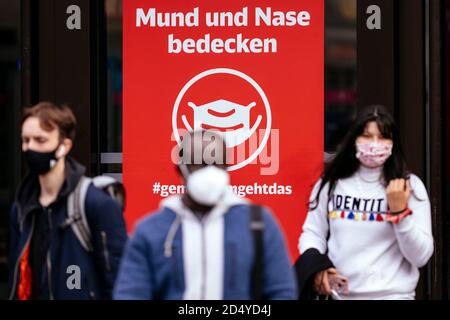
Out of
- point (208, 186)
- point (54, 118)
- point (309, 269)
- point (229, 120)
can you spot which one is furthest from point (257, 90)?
point (208, 186)

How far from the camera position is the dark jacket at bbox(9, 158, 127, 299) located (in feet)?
13.0

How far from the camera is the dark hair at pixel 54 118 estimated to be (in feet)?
13.3

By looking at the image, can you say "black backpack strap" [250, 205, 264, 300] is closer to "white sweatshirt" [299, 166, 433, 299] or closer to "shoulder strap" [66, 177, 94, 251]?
"shoulder strap" [66, 177, 94, 251]

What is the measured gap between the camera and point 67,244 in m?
3.97

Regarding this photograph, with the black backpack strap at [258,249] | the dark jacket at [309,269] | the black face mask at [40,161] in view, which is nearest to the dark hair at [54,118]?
the black face mask at [40,161]

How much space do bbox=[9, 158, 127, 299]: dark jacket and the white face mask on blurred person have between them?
26.8 inches

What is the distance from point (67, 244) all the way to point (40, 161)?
39 centimetres

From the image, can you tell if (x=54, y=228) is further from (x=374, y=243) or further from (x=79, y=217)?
(x=374, y=243)

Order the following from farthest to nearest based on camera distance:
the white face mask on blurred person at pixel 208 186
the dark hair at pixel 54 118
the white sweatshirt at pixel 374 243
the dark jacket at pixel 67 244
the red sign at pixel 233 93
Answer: the red sign at pixel 233 93, the white sweatshirt at pixel 374 243, the dark hair at pixel 54 118, the dark jacket at pixel 67 244, the white face mask on blurred person at pixel 208 186

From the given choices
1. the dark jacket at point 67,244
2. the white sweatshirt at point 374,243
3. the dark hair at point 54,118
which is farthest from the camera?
the white sweatshirt at point 374,243

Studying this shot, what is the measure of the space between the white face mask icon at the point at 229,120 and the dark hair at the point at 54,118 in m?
1.40

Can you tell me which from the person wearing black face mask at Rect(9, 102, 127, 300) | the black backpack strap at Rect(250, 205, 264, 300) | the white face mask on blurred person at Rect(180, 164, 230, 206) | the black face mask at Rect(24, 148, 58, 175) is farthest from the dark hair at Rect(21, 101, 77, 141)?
Answer: the black backpack strap at Rect(250, 205, 264, 300)

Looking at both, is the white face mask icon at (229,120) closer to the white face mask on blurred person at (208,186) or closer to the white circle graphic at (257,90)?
the white circle graphic at (257,90)

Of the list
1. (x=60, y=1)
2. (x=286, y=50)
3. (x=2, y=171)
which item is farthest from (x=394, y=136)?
(x=2, y=171)
